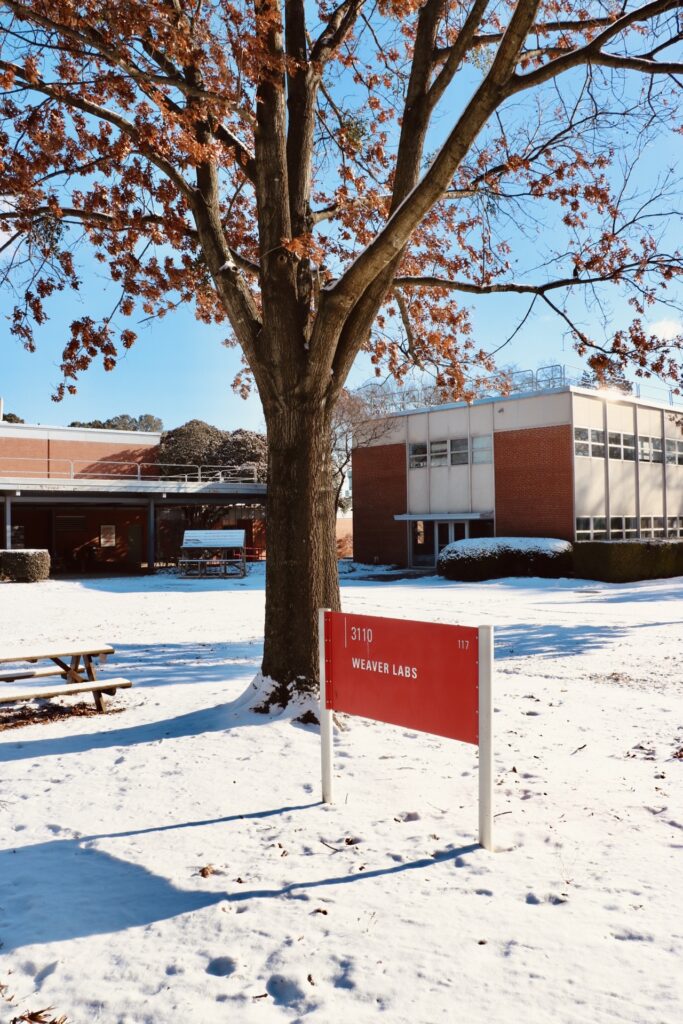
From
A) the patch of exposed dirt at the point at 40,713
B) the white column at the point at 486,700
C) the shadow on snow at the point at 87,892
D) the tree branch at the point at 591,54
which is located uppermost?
the tree branch at the point at 591,54

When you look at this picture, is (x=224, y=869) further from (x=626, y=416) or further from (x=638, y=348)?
(x=626, y=416)

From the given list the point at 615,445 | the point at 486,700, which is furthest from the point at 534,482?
the point at 486,700

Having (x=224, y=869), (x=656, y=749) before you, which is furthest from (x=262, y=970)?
(x=656, y=749)

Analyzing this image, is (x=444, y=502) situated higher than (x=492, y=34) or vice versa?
(x=492, y=34)

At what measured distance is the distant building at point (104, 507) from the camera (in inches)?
1310

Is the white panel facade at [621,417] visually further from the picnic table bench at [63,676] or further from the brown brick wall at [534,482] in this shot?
the picnic table bench at [63,676]

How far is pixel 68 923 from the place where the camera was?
3.26 m

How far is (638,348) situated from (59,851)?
739cm

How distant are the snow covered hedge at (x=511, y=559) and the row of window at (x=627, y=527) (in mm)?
2735

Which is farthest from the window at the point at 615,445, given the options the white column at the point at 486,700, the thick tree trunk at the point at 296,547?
the white column at the point at 486,700

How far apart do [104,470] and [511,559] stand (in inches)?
881

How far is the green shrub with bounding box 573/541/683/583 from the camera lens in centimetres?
2262

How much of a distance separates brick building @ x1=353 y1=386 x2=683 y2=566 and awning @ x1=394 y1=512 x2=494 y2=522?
0.06 m

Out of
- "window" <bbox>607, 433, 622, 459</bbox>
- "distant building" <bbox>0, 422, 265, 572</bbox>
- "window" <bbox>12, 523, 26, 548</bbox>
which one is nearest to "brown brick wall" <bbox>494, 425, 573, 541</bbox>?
"window" <bbox>607, 433, 622, 459</bbox>
